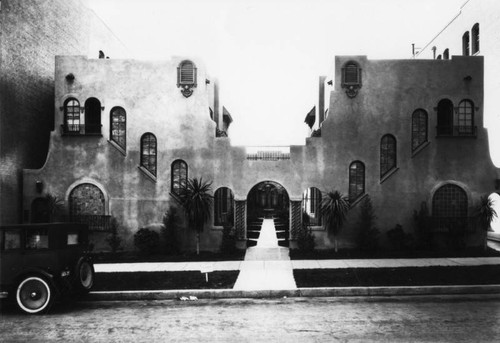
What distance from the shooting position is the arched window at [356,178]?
18.8m

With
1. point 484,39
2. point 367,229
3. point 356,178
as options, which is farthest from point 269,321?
point 484,39

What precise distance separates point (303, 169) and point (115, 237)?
9.50 m

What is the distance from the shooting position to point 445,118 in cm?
1898

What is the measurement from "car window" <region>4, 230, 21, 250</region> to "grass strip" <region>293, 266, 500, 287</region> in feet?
26.0

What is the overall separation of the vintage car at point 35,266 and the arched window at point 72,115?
10.0 m

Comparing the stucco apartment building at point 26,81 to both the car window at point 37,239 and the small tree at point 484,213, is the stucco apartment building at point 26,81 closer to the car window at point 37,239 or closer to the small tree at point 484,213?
the car window at point 37,239

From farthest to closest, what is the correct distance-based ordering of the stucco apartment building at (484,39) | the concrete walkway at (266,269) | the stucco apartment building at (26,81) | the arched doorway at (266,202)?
the arched doorway at (266,202), the stucco apartment building at (484,39), the stucco apartment building at (26,81), the concrete walkway at (266,269)

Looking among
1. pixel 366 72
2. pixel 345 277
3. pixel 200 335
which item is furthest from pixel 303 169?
pixel 200 335

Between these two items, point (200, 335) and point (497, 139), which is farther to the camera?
point (497, 139)

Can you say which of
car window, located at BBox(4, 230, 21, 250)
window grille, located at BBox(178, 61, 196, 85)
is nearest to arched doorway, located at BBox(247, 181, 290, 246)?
window grille, located at BBox(178, 61, 196, 85)

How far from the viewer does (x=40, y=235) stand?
1002 centimetres

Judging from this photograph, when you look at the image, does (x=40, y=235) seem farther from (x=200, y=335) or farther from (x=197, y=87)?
(x=197, y=87)

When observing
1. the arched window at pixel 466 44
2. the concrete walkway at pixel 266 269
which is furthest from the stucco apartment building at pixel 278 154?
the arched window at pixel 466 44

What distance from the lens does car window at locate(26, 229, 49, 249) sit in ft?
32.7
